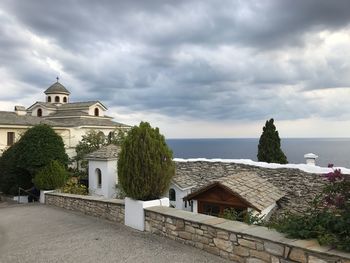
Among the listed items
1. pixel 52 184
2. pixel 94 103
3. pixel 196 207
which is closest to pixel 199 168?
pixel 196 207

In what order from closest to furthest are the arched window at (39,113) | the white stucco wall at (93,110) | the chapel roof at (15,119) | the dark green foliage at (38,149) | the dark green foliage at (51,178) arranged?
the dark green foliage at (51,178)
the dark green foliage at (38,149)
the chapel roof at (15,119)
the white stucco wall at (93,110)
the arched window at (39,113)

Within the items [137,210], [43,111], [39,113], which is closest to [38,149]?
[137,210]

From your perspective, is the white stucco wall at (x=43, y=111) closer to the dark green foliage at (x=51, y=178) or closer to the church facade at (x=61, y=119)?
the church facade at (x=61, y=119)

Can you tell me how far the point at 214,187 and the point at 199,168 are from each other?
7047mm

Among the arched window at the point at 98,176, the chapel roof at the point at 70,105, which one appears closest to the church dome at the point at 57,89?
the chapel roof at the point at 70,105

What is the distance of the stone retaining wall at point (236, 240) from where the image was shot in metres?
4.70

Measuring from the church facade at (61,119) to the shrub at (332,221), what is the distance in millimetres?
30700

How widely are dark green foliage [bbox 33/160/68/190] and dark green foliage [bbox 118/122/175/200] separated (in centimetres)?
957

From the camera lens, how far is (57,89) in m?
47.8

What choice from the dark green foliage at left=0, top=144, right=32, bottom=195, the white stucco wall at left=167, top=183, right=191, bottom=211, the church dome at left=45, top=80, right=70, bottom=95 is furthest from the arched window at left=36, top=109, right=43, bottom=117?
the white stucco wall at left=167, top=183, right=191, bottom=211

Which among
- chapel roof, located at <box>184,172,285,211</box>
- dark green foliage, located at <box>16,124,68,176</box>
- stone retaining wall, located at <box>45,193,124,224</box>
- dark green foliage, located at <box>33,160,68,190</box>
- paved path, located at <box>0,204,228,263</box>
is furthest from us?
dark green foliage, located at <box>16,124,68,176</box>

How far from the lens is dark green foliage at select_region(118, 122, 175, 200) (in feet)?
27.1

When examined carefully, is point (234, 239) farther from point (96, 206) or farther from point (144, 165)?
point (96, 206)

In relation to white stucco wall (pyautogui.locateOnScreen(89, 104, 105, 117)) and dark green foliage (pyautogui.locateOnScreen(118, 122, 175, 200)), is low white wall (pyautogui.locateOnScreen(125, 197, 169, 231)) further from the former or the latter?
white stucco wall (pyautogui.locateOnScreen(89, 104, 105, 117))
